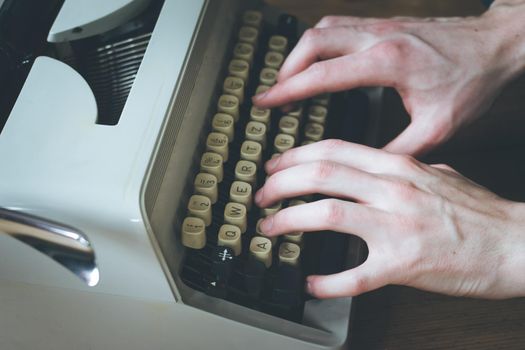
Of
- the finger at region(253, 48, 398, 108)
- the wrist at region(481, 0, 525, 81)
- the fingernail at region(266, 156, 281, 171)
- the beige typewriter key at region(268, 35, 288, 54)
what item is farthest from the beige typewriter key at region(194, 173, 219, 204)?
the wrist at region(481, 0, 525, 81)

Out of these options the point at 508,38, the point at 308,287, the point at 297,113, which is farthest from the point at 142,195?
the point at 508,38

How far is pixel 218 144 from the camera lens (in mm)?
1008

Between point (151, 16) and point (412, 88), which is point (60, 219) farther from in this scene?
point (412, 88)

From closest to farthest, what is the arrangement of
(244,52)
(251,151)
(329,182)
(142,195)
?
1. (142,195)
2. (329,182)
3. (251,151)
4. (244,52)

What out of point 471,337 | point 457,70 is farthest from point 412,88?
point 471,337

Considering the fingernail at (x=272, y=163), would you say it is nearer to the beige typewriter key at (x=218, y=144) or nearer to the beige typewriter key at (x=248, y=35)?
the beige typewriter key at (x=218, y=144)

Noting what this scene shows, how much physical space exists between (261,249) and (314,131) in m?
0.29

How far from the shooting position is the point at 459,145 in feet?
4.13

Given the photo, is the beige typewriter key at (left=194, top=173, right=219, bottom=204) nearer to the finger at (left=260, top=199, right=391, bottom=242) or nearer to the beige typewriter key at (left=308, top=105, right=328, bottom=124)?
the finger at (left=260, top=199, right=391, bottom=242)

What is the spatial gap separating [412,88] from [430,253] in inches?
11.6

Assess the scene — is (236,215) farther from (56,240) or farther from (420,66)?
(420,66)

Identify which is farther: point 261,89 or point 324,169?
point 261,89

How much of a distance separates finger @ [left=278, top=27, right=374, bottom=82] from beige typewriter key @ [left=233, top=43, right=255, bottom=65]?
0.07 meters

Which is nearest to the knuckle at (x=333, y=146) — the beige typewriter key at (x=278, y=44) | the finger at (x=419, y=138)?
the finger at (x=419, y=138)
